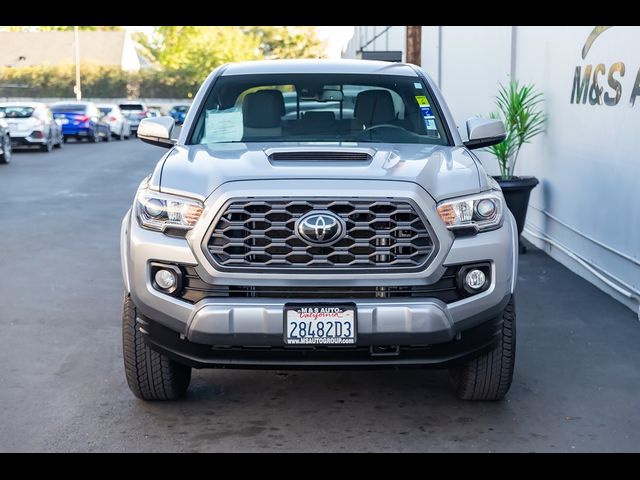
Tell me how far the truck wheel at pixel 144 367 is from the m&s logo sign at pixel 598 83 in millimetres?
4564

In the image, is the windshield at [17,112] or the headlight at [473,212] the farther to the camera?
the windshield at [17,112]

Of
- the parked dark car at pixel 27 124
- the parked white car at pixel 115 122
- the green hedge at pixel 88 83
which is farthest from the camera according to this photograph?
the green hedge at pixel 88 83

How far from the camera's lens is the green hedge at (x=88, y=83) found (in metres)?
71.8

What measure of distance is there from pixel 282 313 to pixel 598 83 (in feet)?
17.6

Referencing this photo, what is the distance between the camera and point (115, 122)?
3934cm

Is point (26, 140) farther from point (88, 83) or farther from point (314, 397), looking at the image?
point (88, 83)

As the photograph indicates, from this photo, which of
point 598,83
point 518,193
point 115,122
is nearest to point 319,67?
point 598,83

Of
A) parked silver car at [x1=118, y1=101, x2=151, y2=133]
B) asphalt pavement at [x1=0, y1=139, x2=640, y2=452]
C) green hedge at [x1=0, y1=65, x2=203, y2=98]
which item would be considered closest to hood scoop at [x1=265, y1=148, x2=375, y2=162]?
asphalt pavement at [x1=0, y1=139, x2=640, y2=452]

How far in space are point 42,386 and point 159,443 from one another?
1.32m

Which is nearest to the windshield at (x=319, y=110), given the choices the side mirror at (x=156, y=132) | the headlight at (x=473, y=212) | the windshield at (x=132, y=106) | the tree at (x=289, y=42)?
the side mirror at (x=156, y=132)

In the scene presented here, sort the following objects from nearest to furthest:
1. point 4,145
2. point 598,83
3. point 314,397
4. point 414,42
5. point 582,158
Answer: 1. point 314,397
2. point 598,83
3. point 582,158
4. point 414,42
5. point 4,145

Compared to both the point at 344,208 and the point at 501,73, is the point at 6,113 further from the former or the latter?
the point at 344,208

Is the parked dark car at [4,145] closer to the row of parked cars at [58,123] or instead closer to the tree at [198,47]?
the row of parked cars at [58,123]
